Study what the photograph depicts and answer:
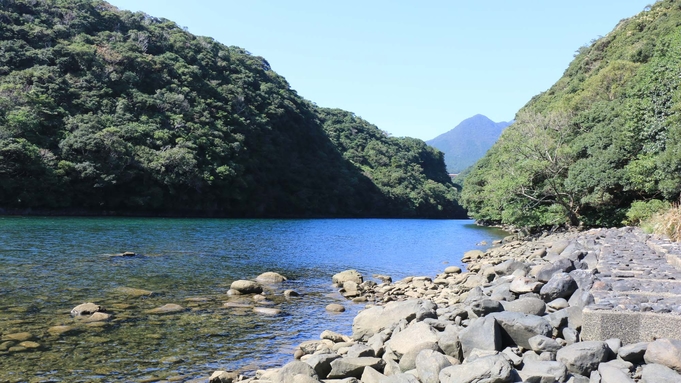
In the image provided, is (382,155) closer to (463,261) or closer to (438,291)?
(463,261)

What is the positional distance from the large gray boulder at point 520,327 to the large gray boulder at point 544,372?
1139 millimetres

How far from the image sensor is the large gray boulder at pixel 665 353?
500 centimetres

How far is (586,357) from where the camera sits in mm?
5488

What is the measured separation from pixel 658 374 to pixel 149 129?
68452 mm

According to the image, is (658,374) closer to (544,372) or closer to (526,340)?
(544,372)

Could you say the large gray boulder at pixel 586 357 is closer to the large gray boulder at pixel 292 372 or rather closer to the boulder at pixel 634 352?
the boulder at pixel 634 352

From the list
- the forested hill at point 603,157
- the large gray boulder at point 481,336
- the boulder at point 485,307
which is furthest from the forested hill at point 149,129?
the large gray boulder at point 481,336

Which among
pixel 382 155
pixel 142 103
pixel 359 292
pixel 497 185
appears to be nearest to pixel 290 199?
pixel 142 103

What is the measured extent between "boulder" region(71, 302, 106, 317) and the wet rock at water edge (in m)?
1.22

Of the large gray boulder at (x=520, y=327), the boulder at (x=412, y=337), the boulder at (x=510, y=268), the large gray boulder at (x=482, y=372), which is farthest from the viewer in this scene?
the boulder at (x=510, y=268)

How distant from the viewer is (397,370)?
274 inches

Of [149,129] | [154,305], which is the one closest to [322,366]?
[154,305]

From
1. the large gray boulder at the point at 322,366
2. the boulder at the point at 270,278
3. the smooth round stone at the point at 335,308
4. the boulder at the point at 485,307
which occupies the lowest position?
the smooth round stone at the point at 335,308

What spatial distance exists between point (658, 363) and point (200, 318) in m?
10.2
